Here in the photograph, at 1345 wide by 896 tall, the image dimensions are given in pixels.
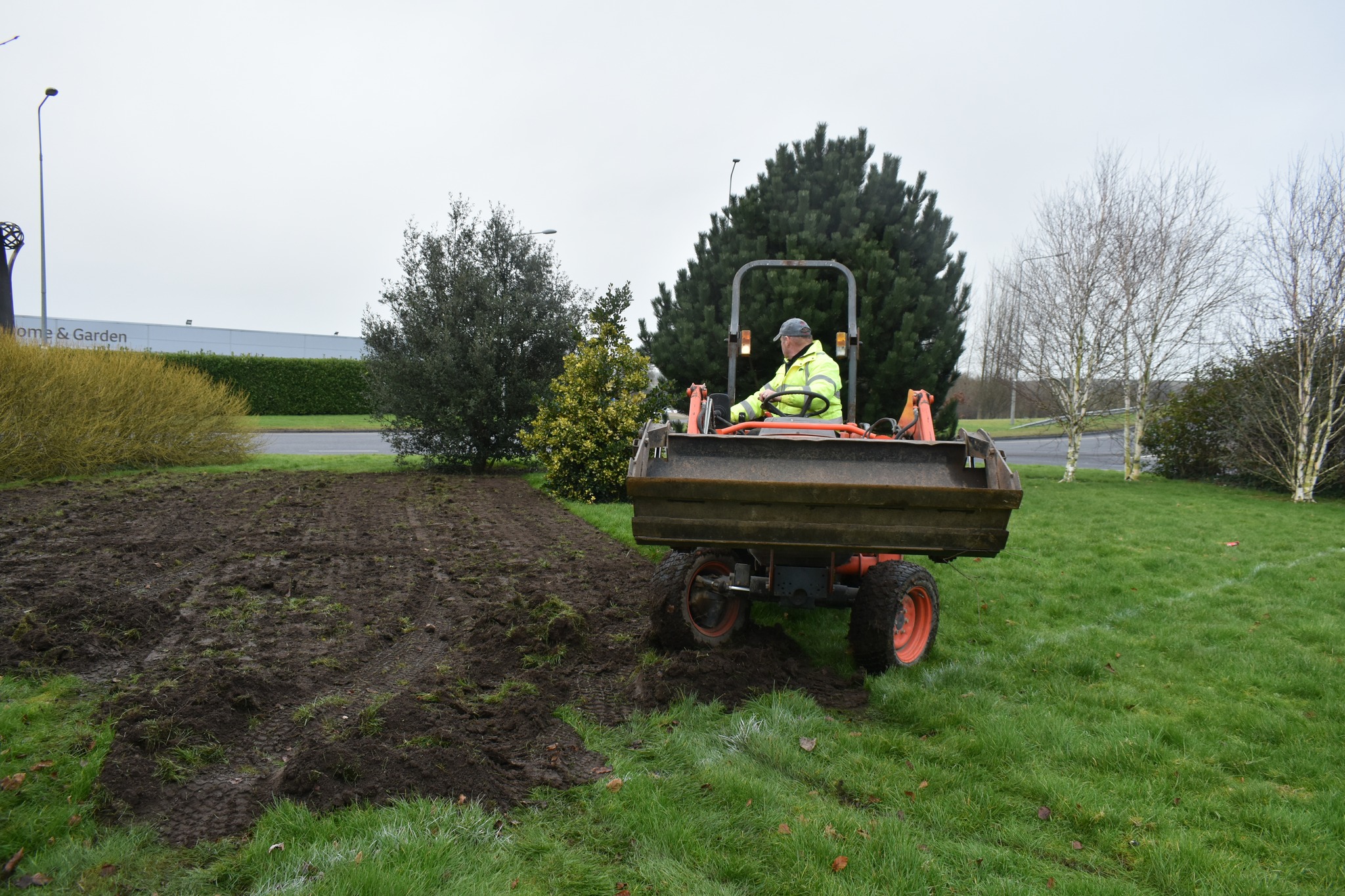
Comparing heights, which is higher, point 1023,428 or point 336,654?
point 1023,428

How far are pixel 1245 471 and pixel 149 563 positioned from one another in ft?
56.5

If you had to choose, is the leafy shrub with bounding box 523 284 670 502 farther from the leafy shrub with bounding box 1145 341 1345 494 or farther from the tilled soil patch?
the leafy shrub with bounding box 1145 341 1345 494

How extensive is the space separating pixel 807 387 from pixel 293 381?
28.8 m

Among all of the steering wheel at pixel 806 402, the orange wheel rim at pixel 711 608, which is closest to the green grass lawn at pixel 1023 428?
the steering wheel at pixel 806 402

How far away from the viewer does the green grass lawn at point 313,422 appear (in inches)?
1007

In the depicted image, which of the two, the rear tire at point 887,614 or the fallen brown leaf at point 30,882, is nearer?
the fallen brown leaf at point 30,882

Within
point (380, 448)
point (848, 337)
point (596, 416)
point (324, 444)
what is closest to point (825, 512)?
point (848, 337)

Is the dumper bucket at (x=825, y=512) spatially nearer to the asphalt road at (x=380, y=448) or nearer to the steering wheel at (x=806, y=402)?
the steering wheel at (x=806, y=402)

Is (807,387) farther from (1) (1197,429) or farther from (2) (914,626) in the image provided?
(1) (1197,429)

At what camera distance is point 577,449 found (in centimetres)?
1151

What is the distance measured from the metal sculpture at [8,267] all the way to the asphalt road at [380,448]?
4672 mm

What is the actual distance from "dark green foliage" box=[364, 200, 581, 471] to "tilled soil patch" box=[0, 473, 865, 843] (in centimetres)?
539

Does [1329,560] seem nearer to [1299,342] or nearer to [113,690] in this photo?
[1299,342]

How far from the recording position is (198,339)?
43312 mm
